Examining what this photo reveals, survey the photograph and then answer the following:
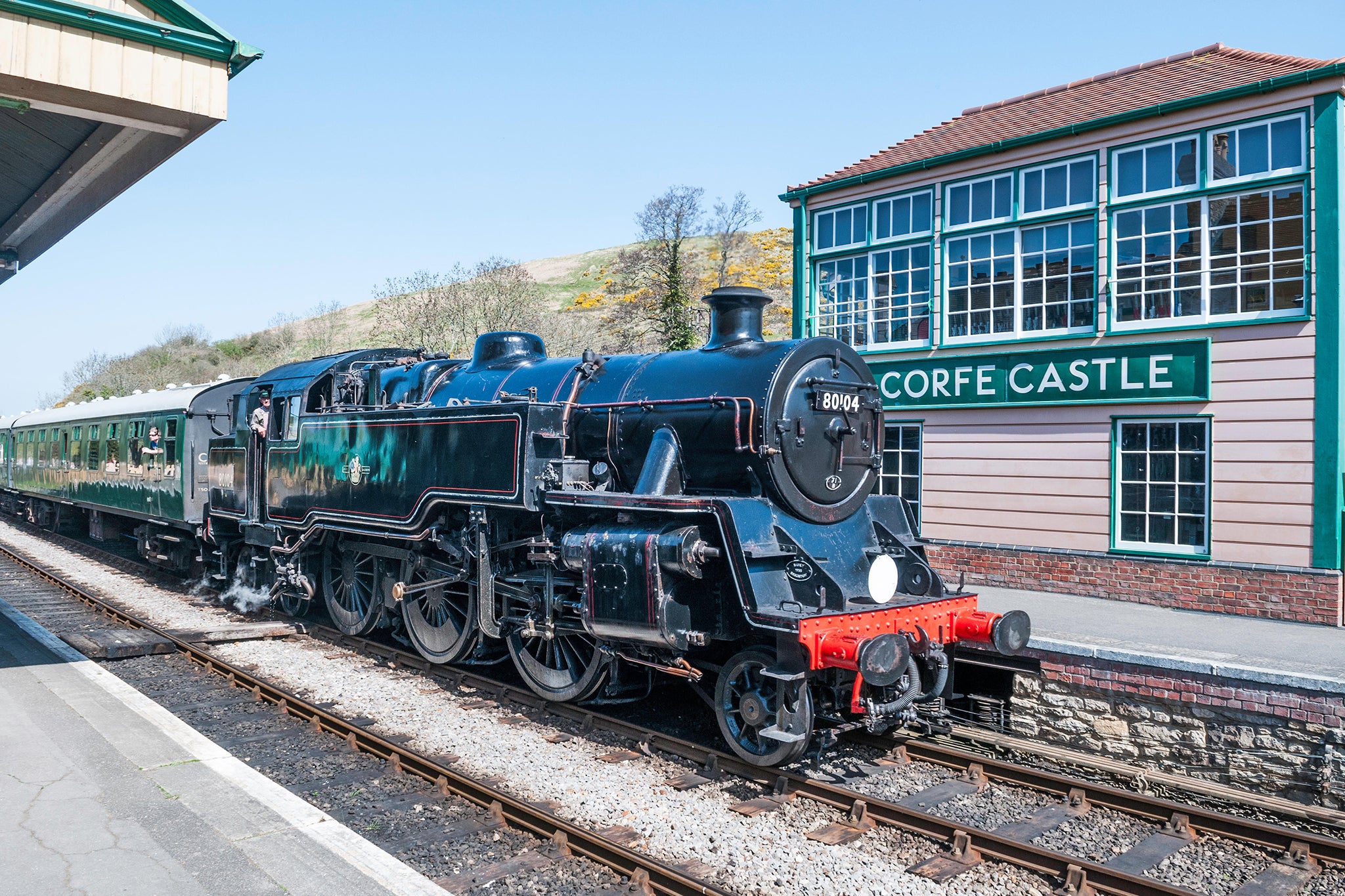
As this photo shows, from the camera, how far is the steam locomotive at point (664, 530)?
6.16 meters

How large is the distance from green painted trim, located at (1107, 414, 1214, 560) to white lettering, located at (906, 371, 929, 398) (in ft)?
8.23

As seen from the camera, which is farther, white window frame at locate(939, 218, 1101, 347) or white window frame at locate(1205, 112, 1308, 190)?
white window frame at locate(939, 218, 1101, 347)

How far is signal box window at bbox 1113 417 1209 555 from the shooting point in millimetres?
10336

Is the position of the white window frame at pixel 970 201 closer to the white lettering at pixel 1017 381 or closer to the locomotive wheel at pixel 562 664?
the white lettering at pixel 1017 381

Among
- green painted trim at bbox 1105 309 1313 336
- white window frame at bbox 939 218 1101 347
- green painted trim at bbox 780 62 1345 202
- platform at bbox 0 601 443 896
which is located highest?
green painted trim at bbox 780 62 1345 202

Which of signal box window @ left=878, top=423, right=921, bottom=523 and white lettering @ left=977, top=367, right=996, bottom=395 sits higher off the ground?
white lettering @ left=977, top=367, right=996, bottom=395

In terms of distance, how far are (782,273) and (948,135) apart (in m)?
30.4

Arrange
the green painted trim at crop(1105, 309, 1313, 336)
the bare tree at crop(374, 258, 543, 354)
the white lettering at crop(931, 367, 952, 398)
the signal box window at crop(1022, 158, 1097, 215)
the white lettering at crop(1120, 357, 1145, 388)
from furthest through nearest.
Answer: the bare tree at crop(374, 258, 543, 354), the white lettering at crop(931, 367, 952, 398), the signal box window at crop(1022, 158, 1097, 215), the white lettering at crop(1120, 357, 1145, 388), the green painted trim at crop(1105, 309, 1313, 336)

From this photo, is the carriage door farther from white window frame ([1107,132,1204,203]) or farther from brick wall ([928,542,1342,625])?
white window frame ([1107,132,1204,203])

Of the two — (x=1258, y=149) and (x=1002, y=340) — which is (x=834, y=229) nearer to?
(x=1002, y=340)

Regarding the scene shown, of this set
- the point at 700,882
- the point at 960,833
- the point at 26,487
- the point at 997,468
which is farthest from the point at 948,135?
the point at 26,487

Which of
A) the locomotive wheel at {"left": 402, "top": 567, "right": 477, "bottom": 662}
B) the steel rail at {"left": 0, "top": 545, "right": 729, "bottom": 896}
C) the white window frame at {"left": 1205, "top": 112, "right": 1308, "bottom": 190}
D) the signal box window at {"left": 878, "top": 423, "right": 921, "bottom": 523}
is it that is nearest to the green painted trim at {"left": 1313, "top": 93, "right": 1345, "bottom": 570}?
the white window frame at {"left": 1205, "top": 112, "right": 1308, "bottom": 190}

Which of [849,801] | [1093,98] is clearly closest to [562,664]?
[849,801]

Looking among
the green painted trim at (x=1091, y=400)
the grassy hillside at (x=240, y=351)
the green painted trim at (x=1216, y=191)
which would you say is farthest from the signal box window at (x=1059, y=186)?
the grassy hillside at (x=240, y=351)
